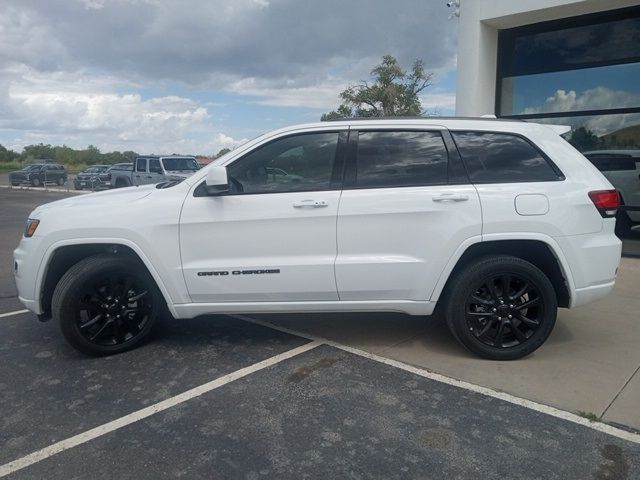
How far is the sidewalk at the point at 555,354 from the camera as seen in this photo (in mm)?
3572

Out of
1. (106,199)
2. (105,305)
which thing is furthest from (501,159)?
(105,305)

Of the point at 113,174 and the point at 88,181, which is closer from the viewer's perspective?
the point at 113,174

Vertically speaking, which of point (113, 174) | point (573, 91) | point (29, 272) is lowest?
point (29, 272)

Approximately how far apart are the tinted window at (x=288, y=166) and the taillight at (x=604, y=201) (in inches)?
79.2

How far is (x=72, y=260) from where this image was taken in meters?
4.36

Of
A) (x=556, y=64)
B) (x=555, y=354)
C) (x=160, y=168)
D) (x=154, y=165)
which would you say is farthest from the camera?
(x=154, y=165)

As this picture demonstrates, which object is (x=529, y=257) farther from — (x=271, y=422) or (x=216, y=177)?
(x=216, y=177)

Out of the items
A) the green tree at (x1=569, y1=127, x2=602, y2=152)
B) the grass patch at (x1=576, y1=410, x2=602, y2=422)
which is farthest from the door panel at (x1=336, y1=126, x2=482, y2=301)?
the green tree at (x1=569, y1=127, x2=602, y2=152)

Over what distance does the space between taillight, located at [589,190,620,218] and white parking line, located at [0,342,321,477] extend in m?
2.53

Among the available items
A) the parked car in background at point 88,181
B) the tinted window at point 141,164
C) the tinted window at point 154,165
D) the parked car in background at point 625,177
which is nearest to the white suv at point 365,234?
the parked car in background at point 625,177

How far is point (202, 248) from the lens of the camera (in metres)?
4.07

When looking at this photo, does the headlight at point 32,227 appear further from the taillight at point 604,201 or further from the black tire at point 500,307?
the taillight at point 604,201

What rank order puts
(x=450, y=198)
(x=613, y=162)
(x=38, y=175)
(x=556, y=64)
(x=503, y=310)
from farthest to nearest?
(x=38, y=175) < (x=556, y=64) < (x=613, y=162) < (x=503, y=310) < (x=450, y=198)

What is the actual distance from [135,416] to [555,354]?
322cm
